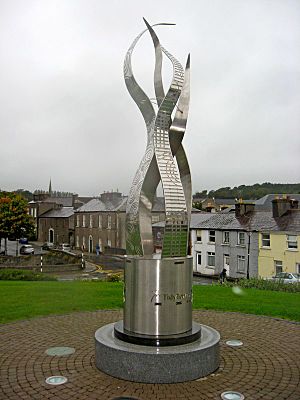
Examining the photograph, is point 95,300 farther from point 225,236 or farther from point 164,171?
point 225,236

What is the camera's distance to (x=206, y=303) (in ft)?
44.0

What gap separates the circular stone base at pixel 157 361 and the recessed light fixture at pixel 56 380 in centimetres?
71

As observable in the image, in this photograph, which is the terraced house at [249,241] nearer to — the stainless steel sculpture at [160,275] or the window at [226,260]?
the window at [226,260]

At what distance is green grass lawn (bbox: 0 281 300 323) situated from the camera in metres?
11.9

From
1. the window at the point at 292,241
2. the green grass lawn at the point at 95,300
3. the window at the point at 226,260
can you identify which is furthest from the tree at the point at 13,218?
the green grass lawn at the point at 95,300

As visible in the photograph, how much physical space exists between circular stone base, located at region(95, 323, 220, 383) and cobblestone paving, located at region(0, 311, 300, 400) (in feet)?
0.42

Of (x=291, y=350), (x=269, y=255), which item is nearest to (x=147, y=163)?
(x=291, y=350)

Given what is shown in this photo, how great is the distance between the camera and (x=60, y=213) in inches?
2751

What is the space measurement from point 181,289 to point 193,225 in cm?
3160

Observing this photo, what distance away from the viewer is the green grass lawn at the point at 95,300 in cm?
1193

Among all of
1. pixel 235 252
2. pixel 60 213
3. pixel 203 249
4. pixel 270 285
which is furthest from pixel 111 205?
pixel 270 285

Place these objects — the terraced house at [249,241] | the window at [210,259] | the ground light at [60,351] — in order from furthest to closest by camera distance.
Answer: the window at [210,259] → the terraced house at [249,241] → the ground light at [60,351]

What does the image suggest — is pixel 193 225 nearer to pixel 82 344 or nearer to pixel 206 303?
pixel 206 303

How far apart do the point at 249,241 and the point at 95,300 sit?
20678 mm
